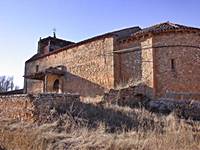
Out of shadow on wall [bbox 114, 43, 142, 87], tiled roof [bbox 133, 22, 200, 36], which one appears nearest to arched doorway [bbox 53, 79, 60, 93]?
shadow on wall [bbox 114, 43, 142, 87]

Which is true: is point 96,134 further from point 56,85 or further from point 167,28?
point 56,85

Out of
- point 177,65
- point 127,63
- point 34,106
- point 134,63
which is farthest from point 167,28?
point 34,106

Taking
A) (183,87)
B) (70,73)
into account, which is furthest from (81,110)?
(70,73)

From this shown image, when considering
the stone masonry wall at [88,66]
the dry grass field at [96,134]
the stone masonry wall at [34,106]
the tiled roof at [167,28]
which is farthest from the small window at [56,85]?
the dry grass field at [96,134]

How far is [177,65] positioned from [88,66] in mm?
7774

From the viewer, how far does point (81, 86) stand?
24094mm

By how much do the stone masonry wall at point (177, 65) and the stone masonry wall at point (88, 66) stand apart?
12.8ft

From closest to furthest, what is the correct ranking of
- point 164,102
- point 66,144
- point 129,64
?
point 66,144, point 164,102, point 129,64

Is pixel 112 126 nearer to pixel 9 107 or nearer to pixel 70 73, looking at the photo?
pixel 9 107

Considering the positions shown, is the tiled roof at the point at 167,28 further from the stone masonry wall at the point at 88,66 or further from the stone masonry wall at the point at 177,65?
the stone masonry wall at the point at 88,66

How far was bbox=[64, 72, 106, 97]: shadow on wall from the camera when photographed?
73.5ft

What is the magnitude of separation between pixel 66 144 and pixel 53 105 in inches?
181

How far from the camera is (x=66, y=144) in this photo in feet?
27.0

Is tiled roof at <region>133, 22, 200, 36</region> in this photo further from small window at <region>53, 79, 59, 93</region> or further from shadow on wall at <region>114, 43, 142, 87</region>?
small window at <region>53, 79, 59, 93</region>
